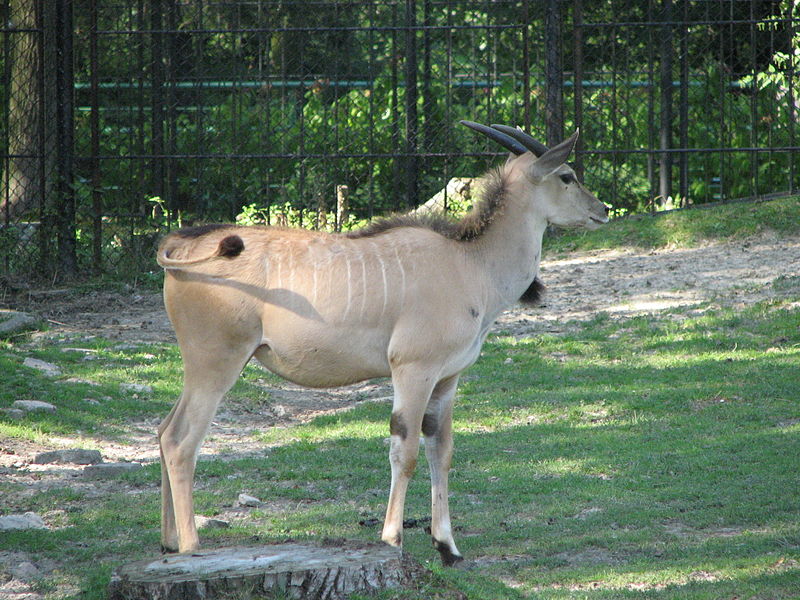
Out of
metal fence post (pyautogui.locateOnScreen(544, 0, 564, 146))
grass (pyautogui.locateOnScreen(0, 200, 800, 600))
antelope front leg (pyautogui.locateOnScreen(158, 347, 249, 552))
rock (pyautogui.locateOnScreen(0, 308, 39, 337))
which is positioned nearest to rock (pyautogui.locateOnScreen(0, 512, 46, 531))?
grass (pyautogui.locateOnScreen(0, 200, 800, 600))

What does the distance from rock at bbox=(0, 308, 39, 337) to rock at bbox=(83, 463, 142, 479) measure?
3.62 m

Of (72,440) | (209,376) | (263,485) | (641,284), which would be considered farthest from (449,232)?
(641,284)

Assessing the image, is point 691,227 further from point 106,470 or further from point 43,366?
point 106,470

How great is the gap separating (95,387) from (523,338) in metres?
3.91

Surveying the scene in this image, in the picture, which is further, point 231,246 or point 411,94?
point 411,94

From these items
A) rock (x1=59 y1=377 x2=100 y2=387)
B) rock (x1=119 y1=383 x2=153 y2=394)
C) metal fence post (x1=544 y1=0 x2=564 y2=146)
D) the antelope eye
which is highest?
metal fence post (x1=544 y1=0 x2=564 y2=146)

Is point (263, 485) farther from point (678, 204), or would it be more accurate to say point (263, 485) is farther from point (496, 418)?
point (678, 204)

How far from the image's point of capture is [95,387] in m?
8.95

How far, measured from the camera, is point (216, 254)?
17.3 ft

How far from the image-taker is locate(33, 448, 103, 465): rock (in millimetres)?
7305

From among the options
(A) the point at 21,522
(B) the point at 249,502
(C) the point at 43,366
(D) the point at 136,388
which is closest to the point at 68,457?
(A) the point at 21,522

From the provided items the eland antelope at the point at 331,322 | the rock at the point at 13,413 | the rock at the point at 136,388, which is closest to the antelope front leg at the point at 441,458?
the eland antelope at the point at 331,322

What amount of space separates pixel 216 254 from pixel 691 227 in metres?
8.60

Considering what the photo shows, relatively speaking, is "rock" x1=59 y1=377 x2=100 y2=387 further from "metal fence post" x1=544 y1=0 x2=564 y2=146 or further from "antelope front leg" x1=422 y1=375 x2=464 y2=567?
"metal fence post" x1=544 y1=0 x2=564 y2=146
